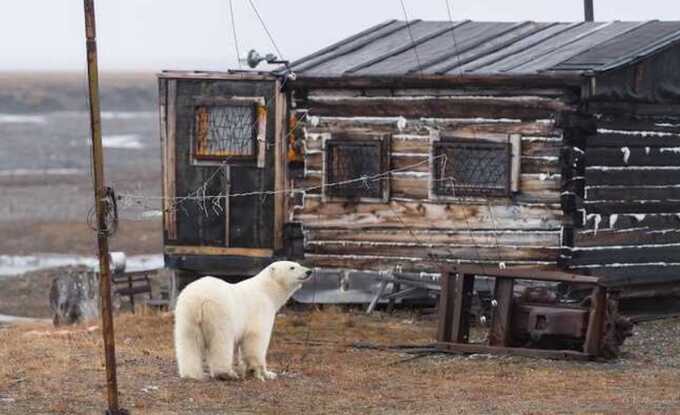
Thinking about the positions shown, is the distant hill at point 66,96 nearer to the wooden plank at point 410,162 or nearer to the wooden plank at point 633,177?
the wooden plank at point 410,162

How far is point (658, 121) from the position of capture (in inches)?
813

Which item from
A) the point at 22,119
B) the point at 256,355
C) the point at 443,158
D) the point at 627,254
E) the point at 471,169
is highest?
the point at 443,158

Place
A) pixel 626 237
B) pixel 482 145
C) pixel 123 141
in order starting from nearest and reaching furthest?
pixel 482 145, pixel 626 237, pixel 123 141

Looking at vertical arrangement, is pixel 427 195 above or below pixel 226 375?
above

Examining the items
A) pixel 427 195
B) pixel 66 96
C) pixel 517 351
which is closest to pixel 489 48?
pixel 427 195

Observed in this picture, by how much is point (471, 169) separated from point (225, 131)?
3254 millimetres

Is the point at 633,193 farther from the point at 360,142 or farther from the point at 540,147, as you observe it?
the point at 360,142

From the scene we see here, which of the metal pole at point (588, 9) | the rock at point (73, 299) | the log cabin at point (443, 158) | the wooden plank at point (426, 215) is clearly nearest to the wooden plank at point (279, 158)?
the log cabin at point (443, 158)

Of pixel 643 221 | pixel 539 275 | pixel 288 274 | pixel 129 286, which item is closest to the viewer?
pixel 288 274

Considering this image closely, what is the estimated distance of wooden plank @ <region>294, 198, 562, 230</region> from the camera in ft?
64.6

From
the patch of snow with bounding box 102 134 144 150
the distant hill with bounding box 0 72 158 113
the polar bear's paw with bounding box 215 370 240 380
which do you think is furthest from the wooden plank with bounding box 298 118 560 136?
the distant hill with bounding box 0 72 158 113

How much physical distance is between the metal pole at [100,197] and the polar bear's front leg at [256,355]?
2382mm

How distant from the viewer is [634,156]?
2042 cm

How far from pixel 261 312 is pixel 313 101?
6.18m
